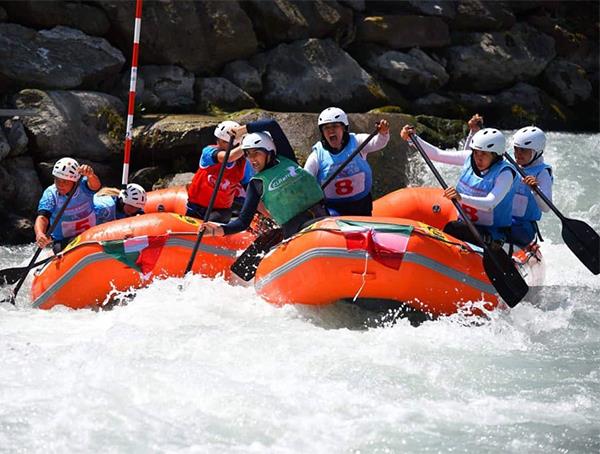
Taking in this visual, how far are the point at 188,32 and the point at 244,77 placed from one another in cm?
92

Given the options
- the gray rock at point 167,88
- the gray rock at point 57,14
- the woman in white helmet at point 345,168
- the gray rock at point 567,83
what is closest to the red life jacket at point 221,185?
the woman in white helmet at point 345,168

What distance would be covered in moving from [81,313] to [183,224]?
1.01m

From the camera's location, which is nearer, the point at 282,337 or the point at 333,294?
the point at 282,337

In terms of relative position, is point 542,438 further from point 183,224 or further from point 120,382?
point 183,224

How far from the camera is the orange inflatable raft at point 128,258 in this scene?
7.38 metres

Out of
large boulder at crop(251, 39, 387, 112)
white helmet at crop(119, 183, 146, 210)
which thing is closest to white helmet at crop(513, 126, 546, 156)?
white helmet at crop(119, 183, 146, 210)

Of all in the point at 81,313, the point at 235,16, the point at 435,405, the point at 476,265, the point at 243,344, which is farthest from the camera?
the point at 235,16

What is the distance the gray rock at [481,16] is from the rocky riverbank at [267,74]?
0.07 feet

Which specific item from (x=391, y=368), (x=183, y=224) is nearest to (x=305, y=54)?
(x=183, y=224)

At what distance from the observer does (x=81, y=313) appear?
7328 mm

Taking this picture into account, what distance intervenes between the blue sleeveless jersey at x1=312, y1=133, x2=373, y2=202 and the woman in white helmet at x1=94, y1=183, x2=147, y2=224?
1.57 meters

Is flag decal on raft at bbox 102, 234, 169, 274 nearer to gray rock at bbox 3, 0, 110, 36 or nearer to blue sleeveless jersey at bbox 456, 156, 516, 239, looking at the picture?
blue sleeveless jersey at bbox 456, 156, 516, 239

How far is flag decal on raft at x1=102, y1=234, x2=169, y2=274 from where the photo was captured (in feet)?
24.2

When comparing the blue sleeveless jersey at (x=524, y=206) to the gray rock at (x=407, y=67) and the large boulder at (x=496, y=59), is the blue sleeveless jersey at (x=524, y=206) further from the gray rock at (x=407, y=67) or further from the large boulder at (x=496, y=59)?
the large boulder at (x=496, y=59)
